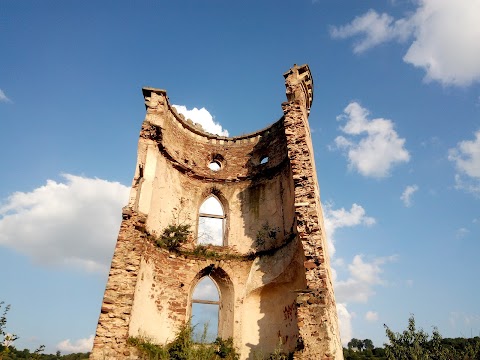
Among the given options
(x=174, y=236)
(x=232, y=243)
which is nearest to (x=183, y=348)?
(x=174, y=236)

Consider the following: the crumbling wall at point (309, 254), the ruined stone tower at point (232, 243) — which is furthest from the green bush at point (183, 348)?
the crumbling wall at point (309, 254)

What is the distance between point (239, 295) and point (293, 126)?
19.4 feet

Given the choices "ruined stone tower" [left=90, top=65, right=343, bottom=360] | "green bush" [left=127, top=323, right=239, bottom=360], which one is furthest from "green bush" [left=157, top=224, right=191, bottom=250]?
"green bush" [left=127, top=323, right=239, bottom=360]

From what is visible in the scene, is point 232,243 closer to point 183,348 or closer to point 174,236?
point 174,236

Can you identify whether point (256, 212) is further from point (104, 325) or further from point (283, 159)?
point (104, 325)

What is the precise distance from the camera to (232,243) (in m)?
12.8

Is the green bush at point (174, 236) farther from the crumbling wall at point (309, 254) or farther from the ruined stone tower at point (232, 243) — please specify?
the crumbling wall at point (309, 254)

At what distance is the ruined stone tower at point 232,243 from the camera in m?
8.61

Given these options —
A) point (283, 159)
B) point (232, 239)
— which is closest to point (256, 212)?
point (232, 239)

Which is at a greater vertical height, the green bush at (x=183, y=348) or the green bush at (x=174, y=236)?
the green bush at (x=174, y=236)

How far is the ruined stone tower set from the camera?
861 centimetres

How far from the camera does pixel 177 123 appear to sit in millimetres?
14078

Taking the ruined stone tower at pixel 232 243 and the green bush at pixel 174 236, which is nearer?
the ruined stone tower at pixel 232 243

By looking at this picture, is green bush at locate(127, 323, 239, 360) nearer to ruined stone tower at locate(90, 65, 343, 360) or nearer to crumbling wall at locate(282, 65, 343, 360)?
ruined stone tower at locate(90, 65, 343, 360)
